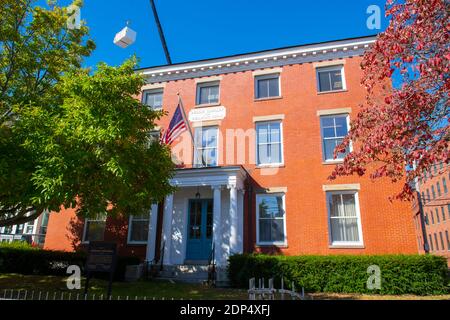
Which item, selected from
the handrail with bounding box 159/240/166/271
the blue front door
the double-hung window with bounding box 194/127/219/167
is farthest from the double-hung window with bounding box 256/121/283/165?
the handrail with bounding box 159/240/166/271

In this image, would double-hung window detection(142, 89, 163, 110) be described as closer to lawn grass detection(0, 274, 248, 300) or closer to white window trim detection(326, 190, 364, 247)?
lawn grass detection(0, 274, 248, 300)

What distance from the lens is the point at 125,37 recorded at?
13109mm

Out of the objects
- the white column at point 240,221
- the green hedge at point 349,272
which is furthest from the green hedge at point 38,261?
the green hedge at point 349,272

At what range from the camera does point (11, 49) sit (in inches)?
443

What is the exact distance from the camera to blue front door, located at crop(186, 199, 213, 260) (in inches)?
590

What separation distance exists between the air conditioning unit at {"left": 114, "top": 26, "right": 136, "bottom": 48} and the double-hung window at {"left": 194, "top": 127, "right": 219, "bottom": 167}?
5743mm

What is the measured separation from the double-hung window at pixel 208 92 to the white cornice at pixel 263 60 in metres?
0.58

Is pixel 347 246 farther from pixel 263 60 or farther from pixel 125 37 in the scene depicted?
pixel 125 37

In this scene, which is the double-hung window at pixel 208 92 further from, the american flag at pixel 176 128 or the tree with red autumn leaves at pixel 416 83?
the tree with red autumn leaves at pixel 416 83

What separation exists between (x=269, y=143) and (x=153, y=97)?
7701 mm

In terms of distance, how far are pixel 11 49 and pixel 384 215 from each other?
51.2 ft

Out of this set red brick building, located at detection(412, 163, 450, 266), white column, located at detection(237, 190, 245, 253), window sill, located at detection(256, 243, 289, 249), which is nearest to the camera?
window sill, located at detection(256, 243, 289, 249)
